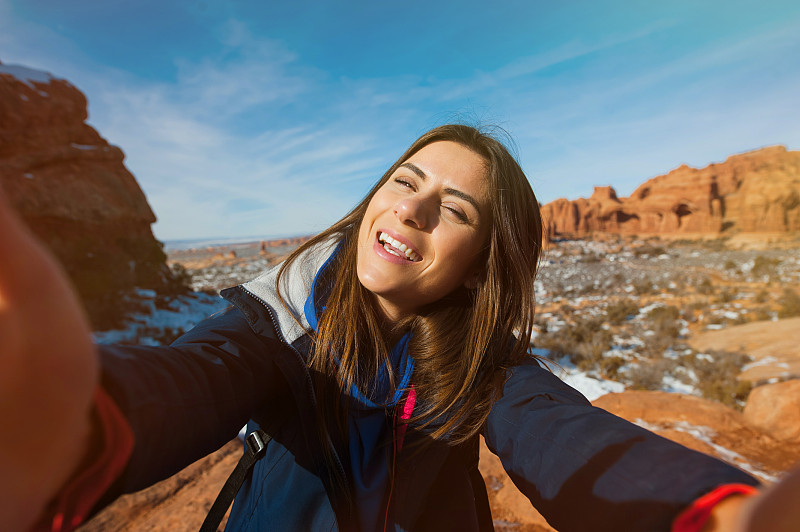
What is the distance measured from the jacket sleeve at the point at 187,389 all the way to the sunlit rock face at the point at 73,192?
10403 millimetres

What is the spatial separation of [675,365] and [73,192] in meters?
17.7

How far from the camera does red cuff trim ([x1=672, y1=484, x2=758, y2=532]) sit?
1.71 ft

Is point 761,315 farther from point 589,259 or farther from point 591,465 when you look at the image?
point 589,259

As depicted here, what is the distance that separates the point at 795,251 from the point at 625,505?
28726 millimetres

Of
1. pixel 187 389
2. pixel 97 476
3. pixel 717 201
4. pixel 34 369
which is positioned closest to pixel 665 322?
pixel 187 389

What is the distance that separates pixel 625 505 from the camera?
2.31ft

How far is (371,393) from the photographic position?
1295mm

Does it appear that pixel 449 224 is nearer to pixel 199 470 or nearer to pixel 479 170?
pixel 479 170

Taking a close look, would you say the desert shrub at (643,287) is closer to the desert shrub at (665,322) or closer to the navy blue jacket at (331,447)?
the desert shrub at (665,322)

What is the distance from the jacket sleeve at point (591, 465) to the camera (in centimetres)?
63

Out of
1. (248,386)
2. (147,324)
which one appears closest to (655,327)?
(248,386)

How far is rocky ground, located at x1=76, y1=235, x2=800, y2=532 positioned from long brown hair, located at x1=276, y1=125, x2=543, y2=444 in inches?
77.1

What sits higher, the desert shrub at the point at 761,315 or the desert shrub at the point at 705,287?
the desert shrub at the point at 705,287

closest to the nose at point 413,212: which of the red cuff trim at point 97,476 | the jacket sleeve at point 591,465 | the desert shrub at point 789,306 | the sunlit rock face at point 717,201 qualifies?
the jacket sleeve at point 591,465
